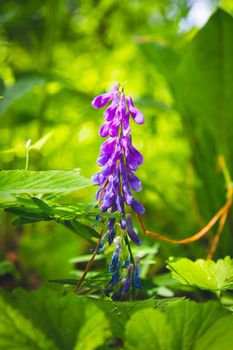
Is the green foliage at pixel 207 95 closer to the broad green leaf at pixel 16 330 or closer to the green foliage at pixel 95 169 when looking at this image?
the green foliage at pixel 95 169

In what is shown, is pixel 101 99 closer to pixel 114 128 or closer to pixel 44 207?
pixel 114 128

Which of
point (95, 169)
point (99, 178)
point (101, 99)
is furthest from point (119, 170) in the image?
point (95, 169)

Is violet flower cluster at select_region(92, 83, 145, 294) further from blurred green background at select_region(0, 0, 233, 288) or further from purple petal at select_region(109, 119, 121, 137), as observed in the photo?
blurred green background at select_region(0, 0, 233, 288)

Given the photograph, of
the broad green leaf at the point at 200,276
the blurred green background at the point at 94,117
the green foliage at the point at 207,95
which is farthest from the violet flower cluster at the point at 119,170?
the green foliage at the point at 207,95

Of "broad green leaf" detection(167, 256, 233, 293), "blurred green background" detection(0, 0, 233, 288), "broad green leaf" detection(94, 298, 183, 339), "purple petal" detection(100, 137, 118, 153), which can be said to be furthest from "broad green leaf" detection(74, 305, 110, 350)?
"blurred green background" detection(0, 0, 233, 288)

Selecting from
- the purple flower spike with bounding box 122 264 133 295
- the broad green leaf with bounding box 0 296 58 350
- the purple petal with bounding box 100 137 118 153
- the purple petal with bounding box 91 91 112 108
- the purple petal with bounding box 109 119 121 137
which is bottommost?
the broad green leaf with bounding box 0 296 58 350

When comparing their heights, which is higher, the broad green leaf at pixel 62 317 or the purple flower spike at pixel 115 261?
the purple flower spike at pixel 115 261

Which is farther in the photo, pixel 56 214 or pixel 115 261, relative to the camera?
pixel 115 261

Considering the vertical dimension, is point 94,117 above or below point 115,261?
above
